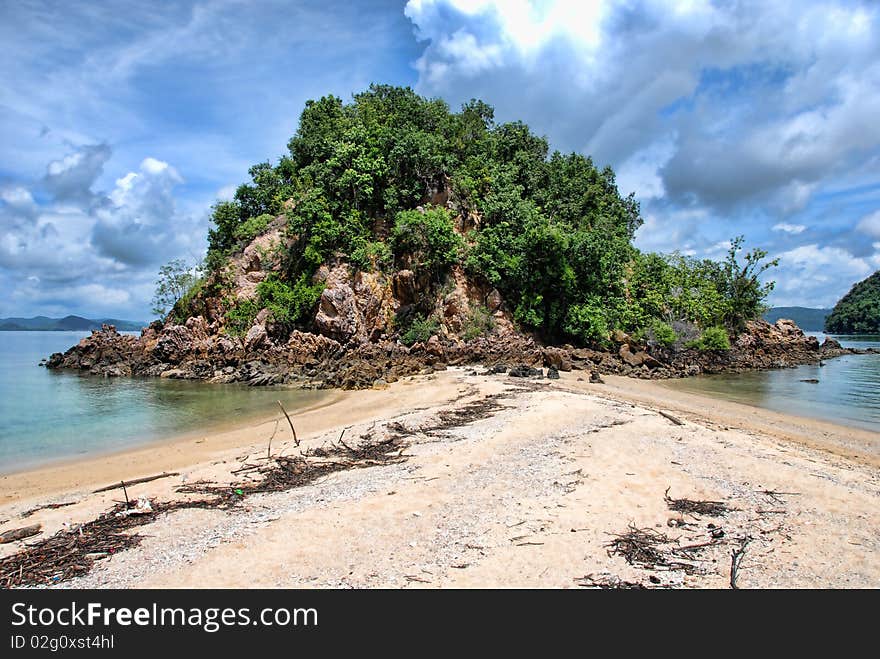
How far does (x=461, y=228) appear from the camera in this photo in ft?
106

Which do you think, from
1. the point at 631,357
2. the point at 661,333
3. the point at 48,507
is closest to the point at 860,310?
the point at 661,333

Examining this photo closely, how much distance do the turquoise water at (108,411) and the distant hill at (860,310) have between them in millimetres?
108416

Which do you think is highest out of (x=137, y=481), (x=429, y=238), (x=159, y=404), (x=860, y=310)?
(x=429, y=238)

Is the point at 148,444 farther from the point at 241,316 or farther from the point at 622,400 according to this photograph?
the point at 241,316

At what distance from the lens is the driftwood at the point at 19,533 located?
6.88 m

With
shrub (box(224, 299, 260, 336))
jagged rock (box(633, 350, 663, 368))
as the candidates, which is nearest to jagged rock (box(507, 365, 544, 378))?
jagged rock (box(633, 350, 663, 368))

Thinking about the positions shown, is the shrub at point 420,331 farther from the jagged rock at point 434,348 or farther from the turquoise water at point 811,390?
the turquoise water at point 811,390

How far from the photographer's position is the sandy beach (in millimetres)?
5379

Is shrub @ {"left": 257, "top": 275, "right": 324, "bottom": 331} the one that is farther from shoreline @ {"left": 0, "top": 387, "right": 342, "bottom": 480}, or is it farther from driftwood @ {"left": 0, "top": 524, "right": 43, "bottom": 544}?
driftwood @ {"left": 0, "top": 524, "right": 43, "bottom": 544}

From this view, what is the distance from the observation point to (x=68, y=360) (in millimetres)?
37406

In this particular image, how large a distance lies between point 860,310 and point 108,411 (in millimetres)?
118110

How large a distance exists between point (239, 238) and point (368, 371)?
1681cm
